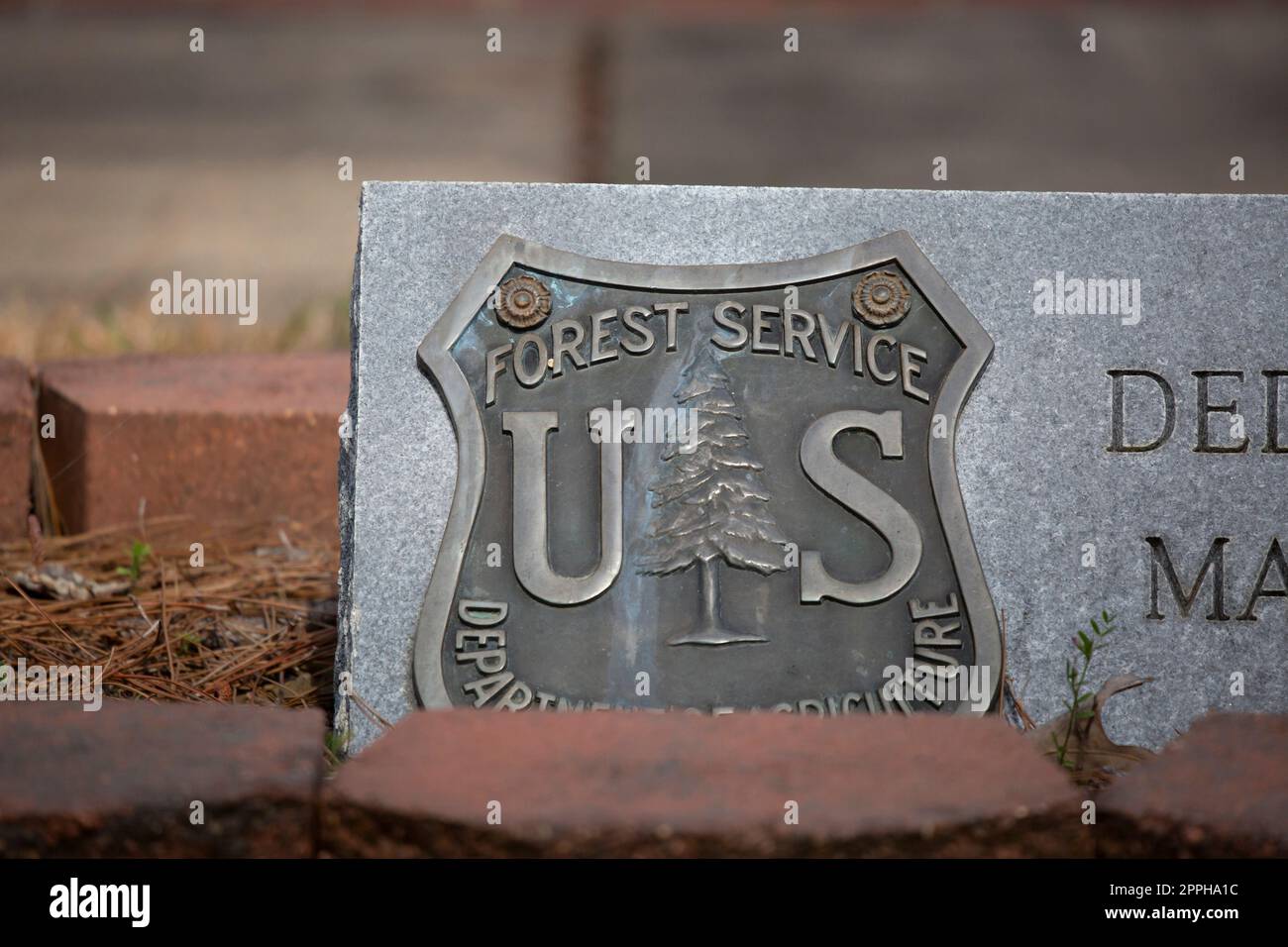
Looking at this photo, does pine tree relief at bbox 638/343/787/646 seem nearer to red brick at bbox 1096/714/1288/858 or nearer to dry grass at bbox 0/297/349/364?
red brick at bbox 1096/714/1288/858

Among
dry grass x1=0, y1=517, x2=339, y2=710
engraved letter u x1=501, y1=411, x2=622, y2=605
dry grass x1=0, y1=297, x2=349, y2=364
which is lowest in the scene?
dry grass x1=0, y1=517, x2=339, y2=710

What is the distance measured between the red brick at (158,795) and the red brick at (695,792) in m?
0.08

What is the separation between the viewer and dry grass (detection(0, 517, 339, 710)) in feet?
10.4

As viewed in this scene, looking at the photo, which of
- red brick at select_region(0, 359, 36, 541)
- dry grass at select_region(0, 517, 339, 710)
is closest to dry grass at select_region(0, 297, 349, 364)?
red brick at select_region(0, 359, 36, 541)

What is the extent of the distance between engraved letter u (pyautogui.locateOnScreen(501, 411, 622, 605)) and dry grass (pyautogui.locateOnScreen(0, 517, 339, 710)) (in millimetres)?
766

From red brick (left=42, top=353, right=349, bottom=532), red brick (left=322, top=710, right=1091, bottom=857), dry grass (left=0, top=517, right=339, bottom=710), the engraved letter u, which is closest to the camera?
red brick (left=322, top=710, right=1091, bottom=857)

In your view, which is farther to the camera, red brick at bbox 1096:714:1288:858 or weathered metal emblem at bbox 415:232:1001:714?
weathered metal emblem at bbox 415:232:1001:714

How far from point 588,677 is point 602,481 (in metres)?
0.43

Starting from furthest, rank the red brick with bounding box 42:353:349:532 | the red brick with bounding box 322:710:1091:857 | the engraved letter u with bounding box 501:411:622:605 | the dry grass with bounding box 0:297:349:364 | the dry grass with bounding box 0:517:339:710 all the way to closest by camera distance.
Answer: the dry grass with bounding box 0:297:349:364 → the red brick with bounding box 42:353:349:532 → the dry grass with bounding box 0:517:339:710 → the engraved letter u with bounding box 501:411:622:605 → the red brick with bounding box 322:710:1091:857

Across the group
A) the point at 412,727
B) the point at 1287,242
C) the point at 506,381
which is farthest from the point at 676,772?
the point at 1287,242

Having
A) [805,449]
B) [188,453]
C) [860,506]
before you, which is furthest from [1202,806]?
[188,453]

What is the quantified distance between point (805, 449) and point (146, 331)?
15.9 ft

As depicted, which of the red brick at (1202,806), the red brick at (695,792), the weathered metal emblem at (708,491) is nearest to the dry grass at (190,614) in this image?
the weathered metal emblem at (708,491)
